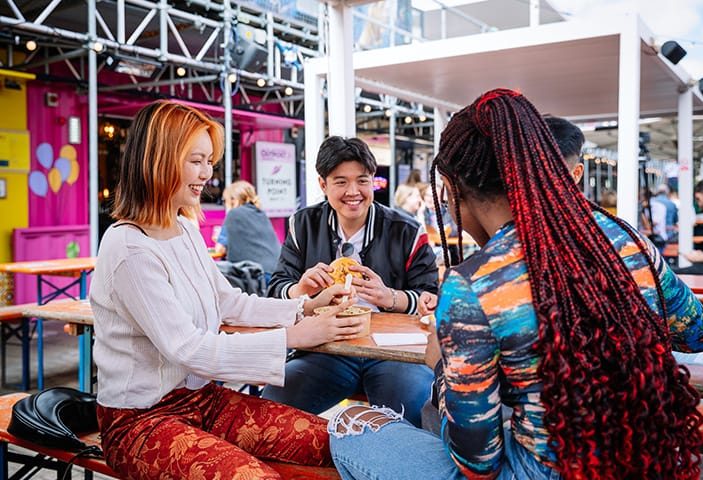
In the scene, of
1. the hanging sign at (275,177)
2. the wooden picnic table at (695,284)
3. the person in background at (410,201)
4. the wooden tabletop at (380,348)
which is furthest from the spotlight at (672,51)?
the hanging sign at (275,177)

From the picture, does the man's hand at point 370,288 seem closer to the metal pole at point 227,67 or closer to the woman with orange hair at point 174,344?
the woman with orange hair at point 174,344

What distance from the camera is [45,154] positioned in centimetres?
946

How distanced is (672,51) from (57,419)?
5.65m

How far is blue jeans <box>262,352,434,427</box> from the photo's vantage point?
2738mm

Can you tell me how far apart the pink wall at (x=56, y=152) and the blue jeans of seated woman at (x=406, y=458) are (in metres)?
8.82

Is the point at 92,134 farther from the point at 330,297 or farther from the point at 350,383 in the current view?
the point at 330,297

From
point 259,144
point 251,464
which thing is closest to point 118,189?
point 251,464

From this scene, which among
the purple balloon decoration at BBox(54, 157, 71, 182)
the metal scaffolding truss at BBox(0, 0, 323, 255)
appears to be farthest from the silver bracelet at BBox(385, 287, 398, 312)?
the purple balloon decoration at BBox(54, 157, 71, 182)

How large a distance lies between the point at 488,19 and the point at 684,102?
110 inches

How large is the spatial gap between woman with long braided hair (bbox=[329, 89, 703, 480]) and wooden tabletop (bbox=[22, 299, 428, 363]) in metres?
0.63

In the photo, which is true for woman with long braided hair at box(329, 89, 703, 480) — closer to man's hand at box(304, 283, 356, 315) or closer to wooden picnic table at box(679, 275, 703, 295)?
man's hand at box(304, 283, 356, 315)

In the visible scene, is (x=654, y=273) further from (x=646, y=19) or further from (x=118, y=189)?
(x=646, y=19)

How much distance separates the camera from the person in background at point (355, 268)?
9.12ft

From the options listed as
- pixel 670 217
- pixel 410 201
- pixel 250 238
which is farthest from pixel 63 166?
pixel 670 217
